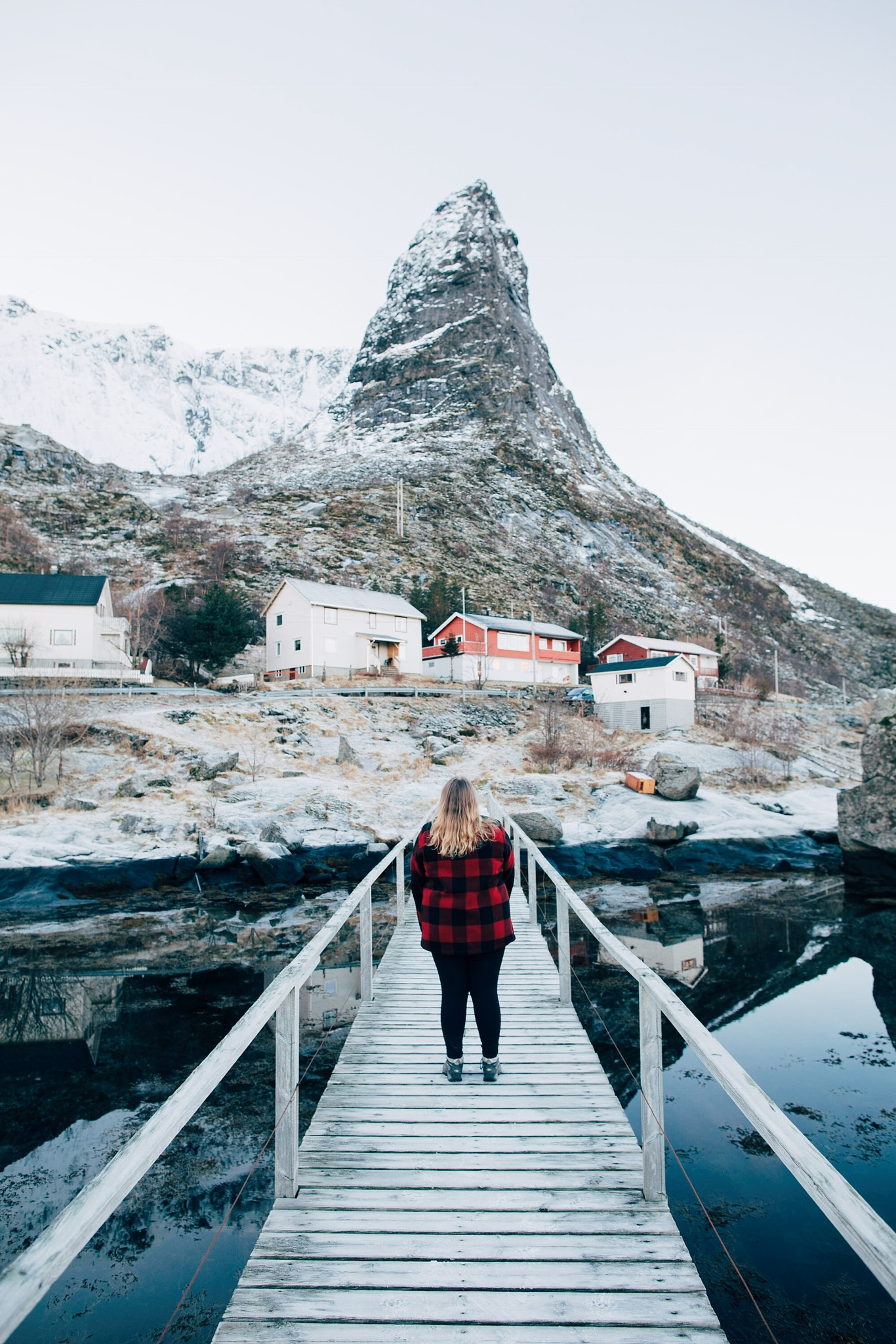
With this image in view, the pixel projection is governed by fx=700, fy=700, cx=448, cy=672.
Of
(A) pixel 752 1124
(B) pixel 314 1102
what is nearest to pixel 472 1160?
(A) pixel 752 1124

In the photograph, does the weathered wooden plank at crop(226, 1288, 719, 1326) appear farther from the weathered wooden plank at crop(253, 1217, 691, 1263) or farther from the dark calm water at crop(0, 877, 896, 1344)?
the dark calm water at crop(0, 877, 896, 1344)

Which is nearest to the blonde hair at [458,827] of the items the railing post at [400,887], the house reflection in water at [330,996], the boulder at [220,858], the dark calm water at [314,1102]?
the dark calm water at [314,1102]

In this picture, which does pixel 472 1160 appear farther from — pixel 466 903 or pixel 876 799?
pixel 876 799

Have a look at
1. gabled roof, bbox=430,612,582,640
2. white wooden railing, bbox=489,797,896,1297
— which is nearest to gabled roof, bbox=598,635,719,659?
gabled roof, bbox=430,612,582,640

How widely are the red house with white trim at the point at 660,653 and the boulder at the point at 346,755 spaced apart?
25333 millimetres

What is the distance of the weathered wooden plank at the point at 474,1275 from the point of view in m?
3.26

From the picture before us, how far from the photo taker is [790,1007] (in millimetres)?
11156

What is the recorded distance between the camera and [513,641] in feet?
176

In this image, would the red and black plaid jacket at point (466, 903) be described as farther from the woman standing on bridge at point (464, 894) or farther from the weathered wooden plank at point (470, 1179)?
the weathered wooden plank at point (470, 1179)

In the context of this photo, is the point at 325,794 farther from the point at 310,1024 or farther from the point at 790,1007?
the point at 790,1007

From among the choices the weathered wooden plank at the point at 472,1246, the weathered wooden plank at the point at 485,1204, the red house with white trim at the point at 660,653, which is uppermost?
the red house with white trim at the point at 660,653

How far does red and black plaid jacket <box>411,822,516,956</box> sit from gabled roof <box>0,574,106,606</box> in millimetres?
38613

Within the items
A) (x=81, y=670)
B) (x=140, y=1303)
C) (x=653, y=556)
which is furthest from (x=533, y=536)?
(x=140, y=1303)

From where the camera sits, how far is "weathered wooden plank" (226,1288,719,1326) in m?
3.08
